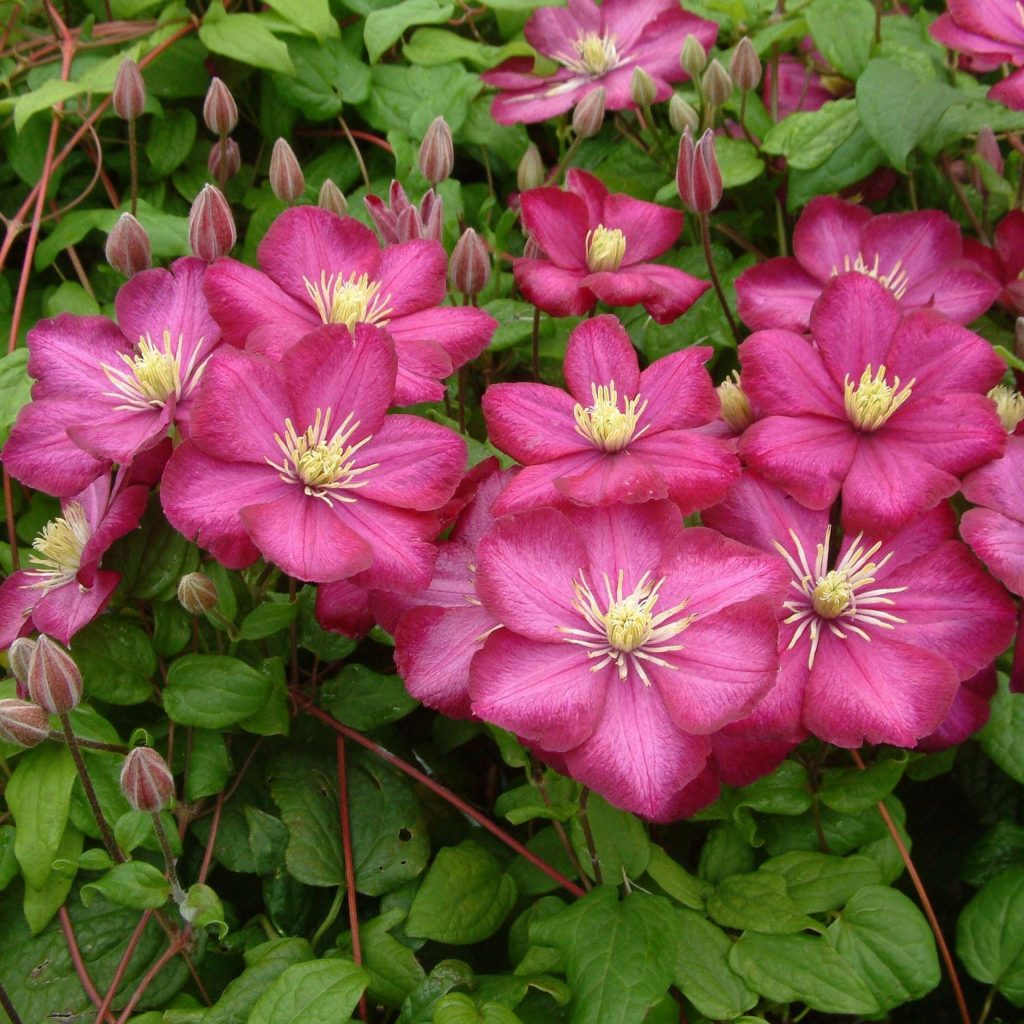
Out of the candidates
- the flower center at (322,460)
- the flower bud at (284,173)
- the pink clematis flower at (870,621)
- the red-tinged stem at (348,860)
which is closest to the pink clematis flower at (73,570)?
the flower center at (322,460)

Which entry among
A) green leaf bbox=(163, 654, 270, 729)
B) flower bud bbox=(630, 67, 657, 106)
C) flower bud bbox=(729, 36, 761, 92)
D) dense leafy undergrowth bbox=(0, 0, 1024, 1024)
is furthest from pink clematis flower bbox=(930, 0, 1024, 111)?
green leaf bbox=(163, 654, 270, 729)

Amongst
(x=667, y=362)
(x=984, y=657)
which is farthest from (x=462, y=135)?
(x=984, y=657)

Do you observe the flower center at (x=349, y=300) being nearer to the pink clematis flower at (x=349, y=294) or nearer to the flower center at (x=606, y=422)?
the pink clematis flower at (x=349, y=294)

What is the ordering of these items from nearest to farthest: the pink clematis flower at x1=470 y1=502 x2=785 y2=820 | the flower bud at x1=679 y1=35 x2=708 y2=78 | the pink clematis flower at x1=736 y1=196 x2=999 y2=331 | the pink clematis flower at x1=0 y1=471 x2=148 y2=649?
the pink clematis flower at x1=470 y1=502 x2=785 y2=820
the pink clematis flower at x1=0 y1=471 x2=148 y2=649
the pink clematis flower at x1=736 y1=196 x2=999 y2=331
the flower bud at x1=679 y1=35 x2=708 y2=78

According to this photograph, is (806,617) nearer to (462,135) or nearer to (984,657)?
(984,657)

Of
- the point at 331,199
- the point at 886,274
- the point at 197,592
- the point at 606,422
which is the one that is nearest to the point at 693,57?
the point at 886,274

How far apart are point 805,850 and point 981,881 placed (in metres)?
0.20

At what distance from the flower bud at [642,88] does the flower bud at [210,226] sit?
0.49 meters

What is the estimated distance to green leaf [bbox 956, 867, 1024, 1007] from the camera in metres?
0.93

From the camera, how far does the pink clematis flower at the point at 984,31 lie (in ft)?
3.83

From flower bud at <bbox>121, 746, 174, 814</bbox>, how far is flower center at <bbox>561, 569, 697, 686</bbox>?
0.30 metres

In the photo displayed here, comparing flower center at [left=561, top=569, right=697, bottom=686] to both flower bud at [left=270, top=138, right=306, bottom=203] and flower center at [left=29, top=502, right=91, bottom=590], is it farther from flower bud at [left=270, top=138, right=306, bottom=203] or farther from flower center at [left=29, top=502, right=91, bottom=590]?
flower bud at [left=270, top=138, right=306, bottom=203]

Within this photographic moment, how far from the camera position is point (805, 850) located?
3.15ft

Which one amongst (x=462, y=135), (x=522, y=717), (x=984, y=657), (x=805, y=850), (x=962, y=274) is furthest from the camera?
(x=462, y=135)
